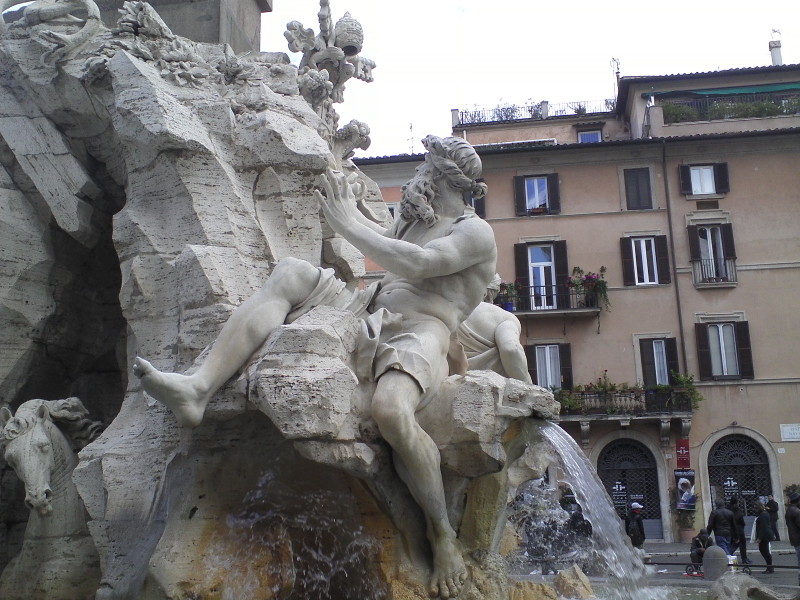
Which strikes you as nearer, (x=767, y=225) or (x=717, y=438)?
(x=717, y=438)

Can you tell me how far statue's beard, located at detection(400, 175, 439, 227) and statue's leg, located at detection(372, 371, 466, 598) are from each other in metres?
1.18

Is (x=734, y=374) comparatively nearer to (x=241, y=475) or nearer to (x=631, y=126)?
(x=631, y=126)

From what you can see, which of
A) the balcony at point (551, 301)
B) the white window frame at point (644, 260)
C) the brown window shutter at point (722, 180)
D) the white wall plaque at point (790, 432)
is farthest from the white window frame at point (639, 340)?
the brown window shutter at point (722, 180)

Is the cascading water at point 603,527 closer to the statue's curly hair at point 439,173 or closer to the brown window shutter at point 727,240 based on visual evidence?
the statue's curly hair at point 439,173

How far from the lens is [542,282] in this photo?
26125 millimetres

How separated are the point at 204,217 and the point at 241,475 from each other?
5.55ft

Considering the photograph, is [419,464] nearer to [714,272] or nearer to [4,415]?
[4,415]

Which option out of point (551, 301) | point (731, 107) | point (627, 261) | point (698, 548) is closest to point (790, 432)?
point (627, 261)

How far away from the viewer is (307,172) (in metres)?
6.11

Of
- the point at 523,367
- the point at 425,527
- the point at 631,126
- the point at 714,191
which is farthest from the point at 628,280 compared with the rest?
the point at 425,527

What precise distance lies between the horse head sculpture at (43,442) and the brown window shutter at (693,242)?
22352 mm

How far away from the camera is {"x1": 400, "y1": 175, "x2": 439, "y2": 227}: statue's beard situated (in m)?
5.46

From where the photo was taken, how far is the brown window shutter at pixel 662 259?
25.5 m

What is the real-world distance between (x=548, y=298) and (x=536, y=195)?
3.25 m
